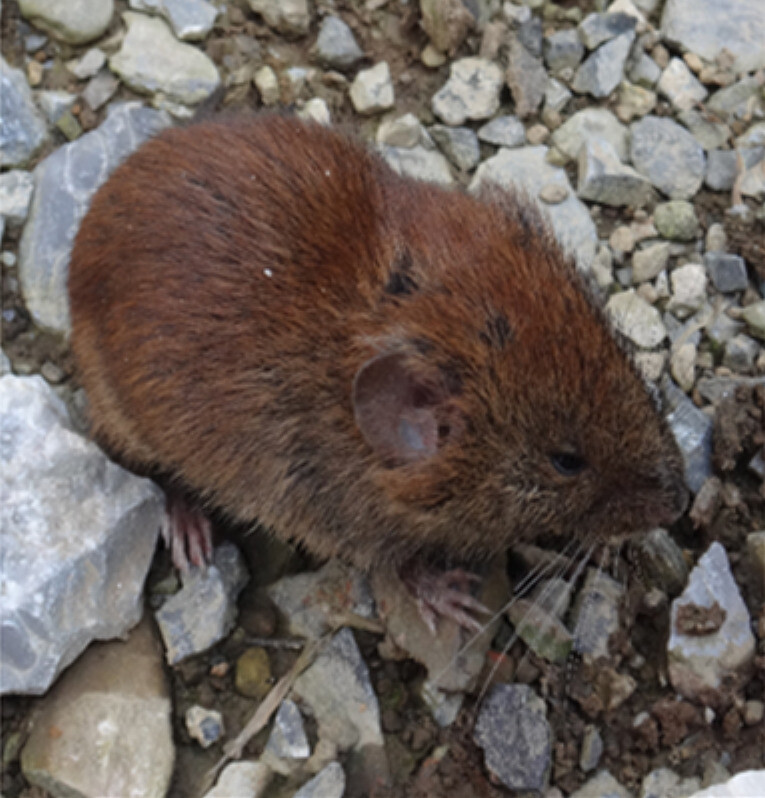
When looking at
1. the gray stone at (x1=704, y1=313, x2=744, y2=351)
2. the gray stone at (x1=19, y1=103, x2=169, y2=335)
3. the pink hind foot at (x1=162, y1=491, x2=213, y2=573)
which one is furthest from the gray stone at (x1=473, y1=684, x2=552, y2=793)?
the gray stone at (x1=19, y1=103, x2=169, y2=335)

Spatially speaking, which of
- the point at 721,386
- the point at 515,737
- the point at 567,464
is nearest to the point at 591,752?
the point at 515,737

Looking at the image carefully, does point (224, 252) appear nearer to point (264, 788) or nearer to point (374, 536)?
point (374, 536)

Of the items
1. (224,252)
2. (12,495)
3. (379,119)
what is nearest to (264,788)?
(12,495)

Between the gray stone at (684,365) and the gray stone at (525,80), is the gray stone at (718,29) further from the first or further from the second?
the gray stone at (684,365)

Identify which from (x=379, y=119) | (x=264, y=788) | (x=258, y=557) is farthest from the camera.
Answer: (x=379, y=119)

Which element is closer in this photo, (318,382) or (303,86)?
(318,382)

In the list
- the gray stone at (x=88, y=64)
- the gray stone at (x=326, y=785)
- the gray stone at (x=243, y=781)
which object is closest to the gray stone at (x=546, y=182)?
the gray stone at (x=88, y=64)
